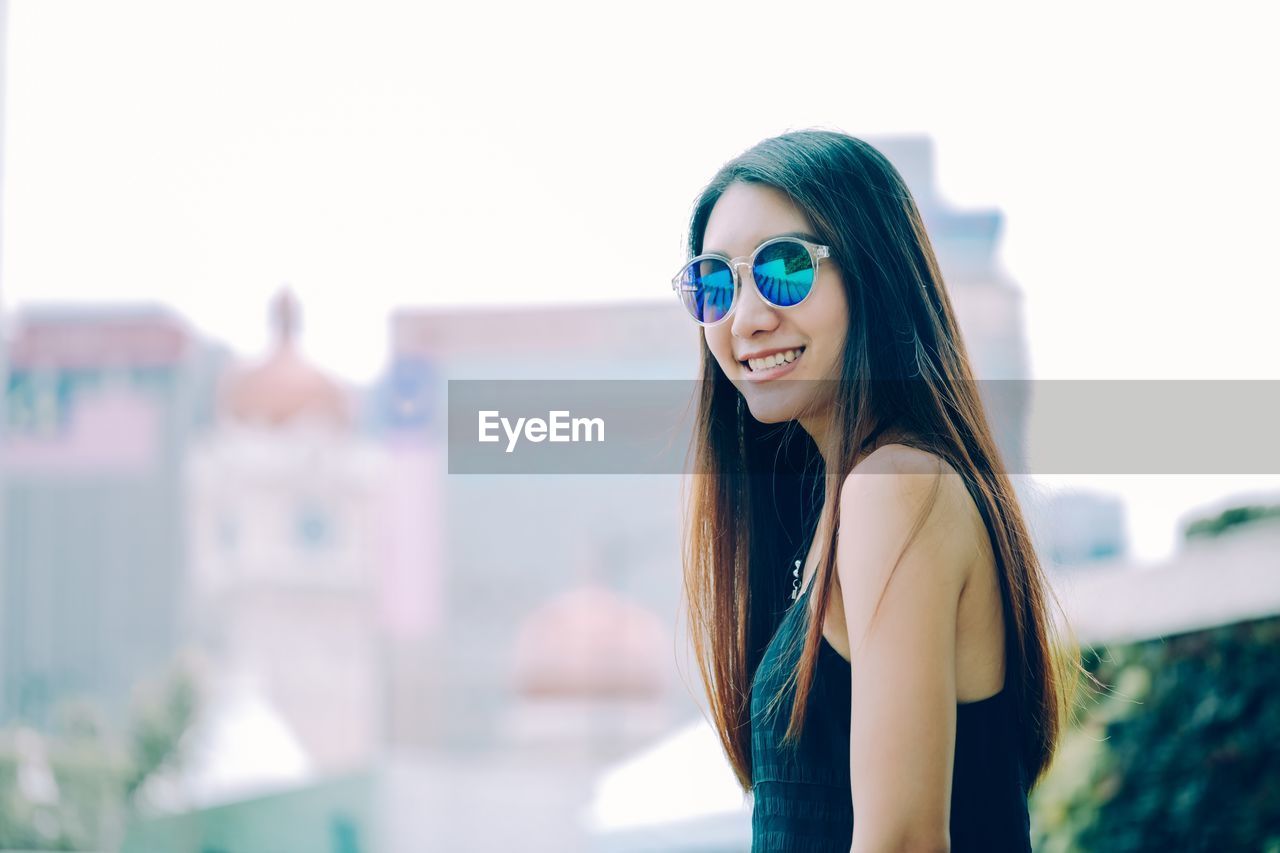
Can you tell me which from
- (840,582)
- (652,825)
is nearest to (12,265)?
(652,825)

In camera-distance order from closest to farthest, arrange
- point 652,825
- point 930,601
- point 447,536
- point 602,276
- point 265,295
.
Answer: point 930,601 < point 652,825 < point 602,276 < point 265,295 < point 447,536

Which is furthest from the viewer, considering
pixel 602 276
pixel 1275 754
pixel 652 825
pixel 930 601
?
pixel 602 276

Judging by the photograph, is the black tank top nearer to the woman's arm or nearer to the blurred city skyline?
the woman's arm

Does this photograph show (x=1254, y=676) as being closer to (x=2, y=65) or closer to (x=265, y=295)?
(x=2, y=65)

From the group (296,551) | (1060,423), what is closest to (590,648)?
(296,551)

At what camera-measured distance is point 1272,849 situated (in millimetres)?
2916

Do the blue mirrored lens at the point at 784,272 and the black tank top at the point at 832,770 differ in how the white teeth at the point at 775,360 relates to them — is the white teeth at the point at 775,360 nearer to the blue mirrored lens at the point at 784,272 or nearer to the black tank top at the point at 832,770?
the blue mirrored lens at the point at 784,272

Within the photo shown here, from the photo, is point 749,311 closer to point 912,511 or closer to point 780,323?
point 780,323

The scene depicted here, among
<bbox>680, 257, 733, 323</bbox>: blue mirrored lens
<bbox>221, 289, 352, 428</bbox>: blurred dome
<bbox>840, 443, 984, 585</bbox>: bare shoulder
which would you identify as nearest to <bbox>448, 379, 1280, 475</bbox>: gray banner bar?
<bbox>680, 257, 733, 323</bbox>: blue mirrored lens

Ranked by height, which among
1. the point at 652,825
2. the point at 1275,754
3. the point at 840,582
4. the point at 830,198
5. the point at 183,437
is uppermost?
the point at 830,198

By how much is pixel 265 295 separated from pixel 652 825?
27.4ft

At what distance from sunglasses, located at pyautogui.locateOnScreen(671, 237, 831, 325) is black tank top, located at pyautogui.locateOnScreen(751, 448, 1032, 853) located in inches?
10.7

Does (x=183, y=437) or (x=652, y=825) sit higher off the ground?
(x=652, y=825)

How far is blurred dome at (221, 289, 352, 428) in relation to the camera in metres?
14.8
